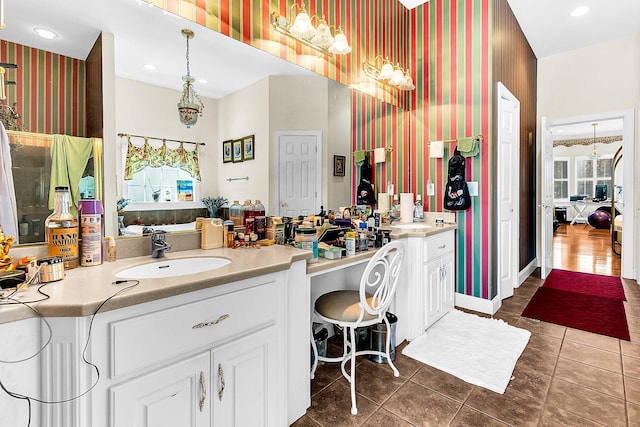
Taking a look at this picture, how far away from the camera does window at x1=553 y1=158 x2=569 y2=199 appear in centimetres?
1048

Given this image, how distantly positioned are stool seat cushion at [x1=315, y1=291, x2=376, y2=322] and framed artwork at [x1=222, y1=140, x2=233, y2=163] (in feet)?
3.21

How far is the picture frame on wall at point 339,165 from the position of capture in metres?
2.37

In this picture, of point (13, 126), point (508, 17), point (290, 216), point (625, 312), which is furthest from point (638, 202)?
point (13, 126)

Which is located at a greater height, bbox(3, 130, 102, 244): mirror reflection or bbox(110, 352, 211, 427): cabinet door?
bbox(3, 130, 102, 244): mirror reflection

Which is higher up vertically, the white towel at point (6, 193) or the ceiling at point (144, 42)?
the ceiling at point (144, 42)

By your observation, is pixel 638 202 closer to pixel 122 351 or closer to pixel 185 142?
pixel 185 142

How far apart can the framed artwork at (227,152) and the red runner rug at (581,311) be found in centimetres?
293

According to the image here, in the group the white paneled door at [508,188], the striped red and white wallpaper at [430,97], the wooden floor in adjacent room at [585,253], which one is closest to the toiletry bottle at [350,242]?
the striped red and white wallpaper at [430,97]

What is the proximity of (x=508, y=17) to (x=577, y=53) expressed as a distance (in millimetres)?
1787

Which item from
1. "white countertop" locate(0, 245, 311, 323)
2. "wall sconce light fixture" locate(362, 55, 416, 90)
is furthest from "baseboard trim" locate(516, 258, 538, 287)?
"white countertop" locate(0, 245, 311, 323)

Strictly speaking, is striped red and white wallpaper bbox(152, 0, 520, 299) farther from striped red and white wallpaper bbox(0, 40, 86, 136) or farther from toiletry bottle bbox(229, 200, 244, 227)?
striped red and white wallpaper bbox(0, 40, 86, 136)

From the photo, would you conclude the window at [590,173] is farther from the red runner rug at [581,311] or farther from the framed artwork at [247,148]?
the framed artwork at [247,148]

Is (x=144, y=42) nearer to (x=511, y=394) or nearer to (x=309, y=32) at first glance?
(x=309, y=32)

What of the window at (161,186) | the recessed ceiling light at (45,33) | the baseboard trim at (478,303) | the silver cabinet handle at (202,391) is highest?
the recessed ceiling light at (45,33)
